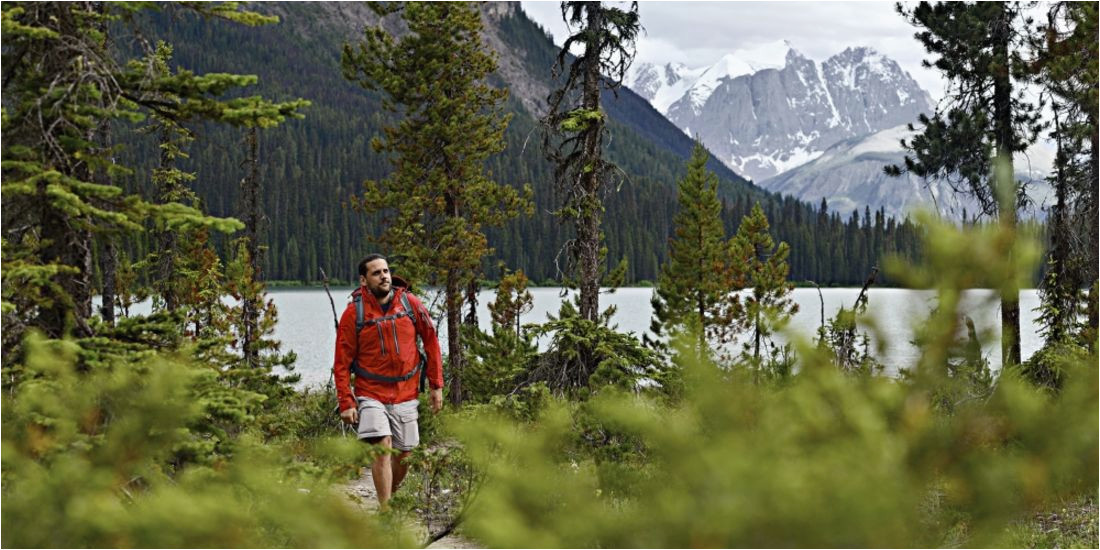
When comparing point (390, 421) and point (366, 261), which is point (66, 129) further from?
point (390, 421)

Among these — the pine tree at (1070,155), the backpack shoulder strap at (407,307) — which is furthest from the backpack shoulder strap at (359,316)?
the pine tree at (1070,155)

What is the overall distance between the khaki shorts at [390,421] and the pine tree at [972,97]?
12157 millimetres

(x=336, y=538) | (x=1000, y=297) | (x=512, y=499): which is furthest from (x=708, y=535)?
(x=336, y=538)

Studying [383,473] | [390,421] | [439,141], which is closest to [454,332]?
[439,141]

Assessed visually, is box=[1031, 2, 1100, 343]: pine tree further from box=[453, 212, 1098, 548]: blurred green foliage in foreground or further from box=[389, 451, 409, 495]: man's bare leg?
box=[453, 212, 1098, 548]: blurred green foliage in foreground

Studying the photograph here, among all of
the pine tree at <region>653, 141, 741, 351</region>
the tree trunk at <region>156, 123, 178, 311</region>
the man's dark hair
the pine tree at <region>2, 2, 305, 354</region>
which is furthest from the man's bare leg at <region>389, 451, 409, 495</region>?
the pine tree at <region>653, 141, 741, 351</region>

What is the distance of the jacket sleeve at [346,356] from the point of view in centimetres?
654

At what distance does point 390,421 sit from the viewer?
6707 mm

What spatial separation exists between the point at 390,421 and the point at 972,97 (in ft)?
47.2

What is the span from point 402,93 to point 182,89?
1595 centimetres

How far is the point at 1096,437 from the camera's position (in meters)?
1.62

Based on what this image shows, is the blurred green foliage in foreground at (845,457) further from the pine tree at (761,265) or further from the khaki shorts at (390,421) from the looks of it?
the pine tree at (761,265)

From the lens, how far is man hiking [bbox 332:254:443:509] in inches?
257

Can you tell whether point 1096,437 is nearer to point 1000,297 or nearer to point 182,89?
point 1000,297
